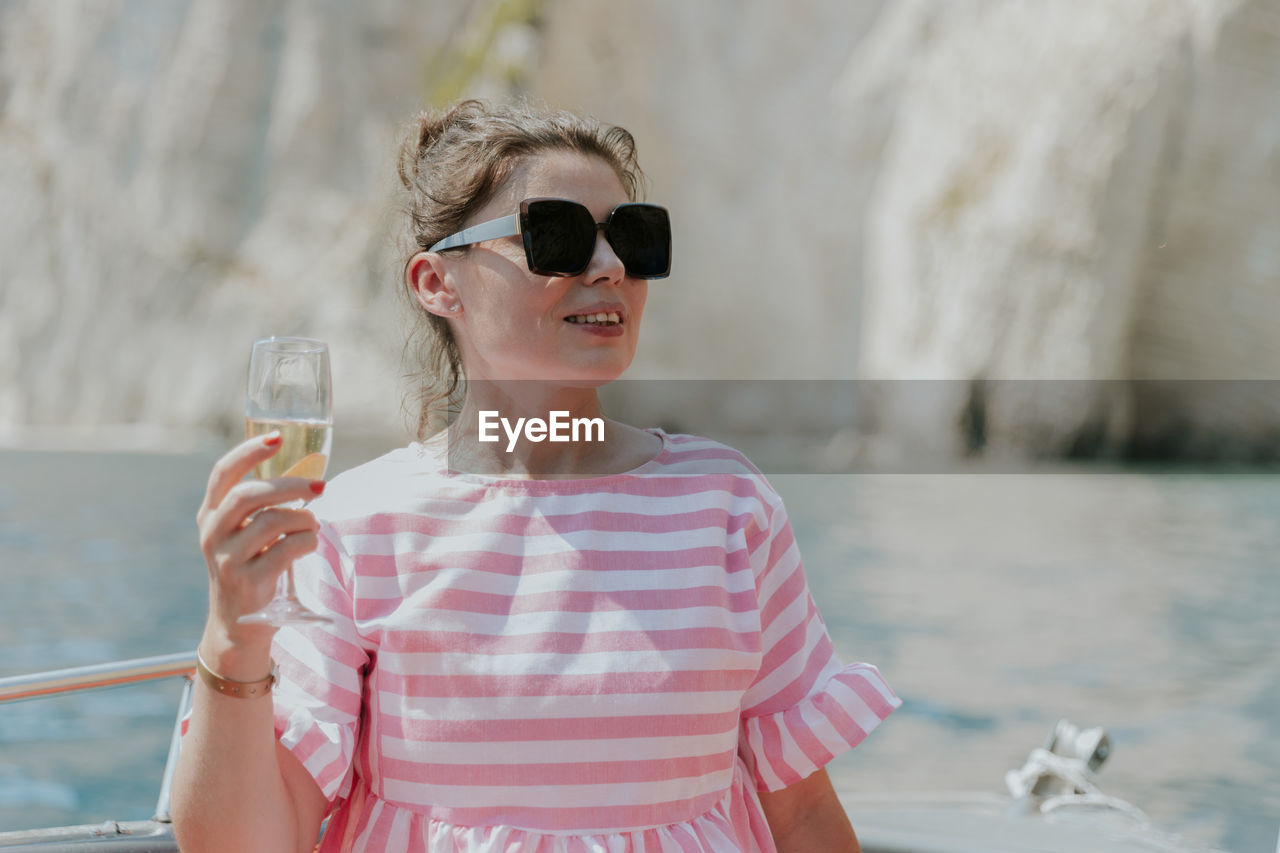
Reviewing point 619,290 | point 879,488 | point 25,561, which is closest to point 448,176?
point 619,290

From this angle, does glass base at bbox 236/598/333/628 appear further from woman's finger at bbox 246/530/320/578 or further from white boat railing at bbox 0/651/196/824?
white boat railing at bbox 0/651/196/824

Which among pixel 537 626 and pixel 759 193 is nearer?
pixel 537 626

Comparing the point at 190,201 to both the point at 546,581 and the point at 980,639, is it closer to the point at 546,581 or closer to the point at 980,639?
the point at 980,639

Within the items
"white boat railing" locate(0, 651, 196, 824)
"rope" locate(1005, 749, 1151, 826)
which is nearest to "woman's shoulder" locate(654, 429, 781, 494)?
"white boat railing" locate(0, 651, 196, 824)

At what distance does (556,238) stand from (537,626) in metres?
0.25

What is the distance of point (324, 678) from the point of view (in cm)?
81

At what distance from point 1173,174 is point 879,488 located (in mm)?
4607

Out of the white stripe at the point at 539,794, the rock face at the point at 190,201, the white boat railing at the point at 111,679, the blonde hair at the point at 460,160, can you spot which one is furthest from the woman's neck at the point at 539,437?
the rock face at the point at 190,201

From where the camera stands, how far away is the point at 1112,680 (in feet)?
19.1

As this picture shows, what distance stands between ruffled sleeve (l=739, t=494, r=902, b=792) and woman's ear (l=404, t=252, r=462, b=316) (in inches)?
10.7

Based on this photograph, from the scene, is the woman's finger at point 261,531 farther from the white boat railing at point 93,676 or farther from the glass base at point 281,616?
the white boat railing at point 93,676

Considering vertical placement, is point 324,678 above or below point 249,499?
below

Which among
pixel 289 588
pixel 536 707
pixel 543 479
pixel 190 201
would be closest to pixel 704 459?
pixel 543 479

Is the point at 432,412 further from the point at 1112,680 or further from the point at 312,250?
the point at 312,250
